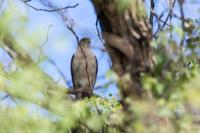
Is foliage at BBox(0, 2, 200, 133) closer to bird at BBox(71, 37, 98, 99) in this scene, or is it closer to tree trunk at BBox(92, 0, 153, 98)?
tree trunk at BBox(92, 0, 153, 98)

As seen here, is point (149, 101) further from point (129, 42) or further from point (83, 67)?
point (83, 67)

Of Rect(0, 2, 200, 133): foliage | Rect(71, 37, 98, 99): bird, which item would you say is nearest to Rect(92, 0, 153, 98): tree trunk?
Rect(0, 2, 200, 133): foliage

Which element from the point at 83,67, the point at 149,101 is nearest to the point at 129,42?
the point at 149,101

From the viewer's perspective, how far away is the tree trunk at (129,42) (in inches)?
95.3

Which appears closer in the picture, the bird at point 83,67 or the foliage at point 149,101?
the foliage at point 149,101

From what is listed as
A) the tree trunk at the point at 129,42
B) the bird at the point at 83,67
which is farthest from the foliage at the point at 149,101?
the bird at the point at 83,67

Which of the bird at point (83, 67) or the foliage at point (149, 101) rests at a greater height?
the foliage at point (149, 101)

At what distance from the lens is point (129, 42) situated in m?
2.42

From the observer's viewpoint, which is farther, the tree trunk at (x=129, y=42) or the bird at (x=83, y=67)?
the bird at (x=83, y=67)

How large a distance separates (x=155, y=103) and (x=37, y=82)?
64 centimetres

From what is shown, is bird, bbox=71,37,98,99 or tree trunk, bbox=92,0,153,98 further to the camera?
bird, bbox=71,37,98,99

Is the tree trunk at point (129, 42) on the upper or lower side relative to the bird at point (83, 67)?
upper

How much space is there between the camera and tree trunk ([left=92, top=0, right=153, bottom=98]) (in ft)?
7.95

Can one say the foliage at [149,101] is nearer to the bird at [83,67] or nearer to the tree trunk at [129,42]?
the tree trunk at [129,42]
